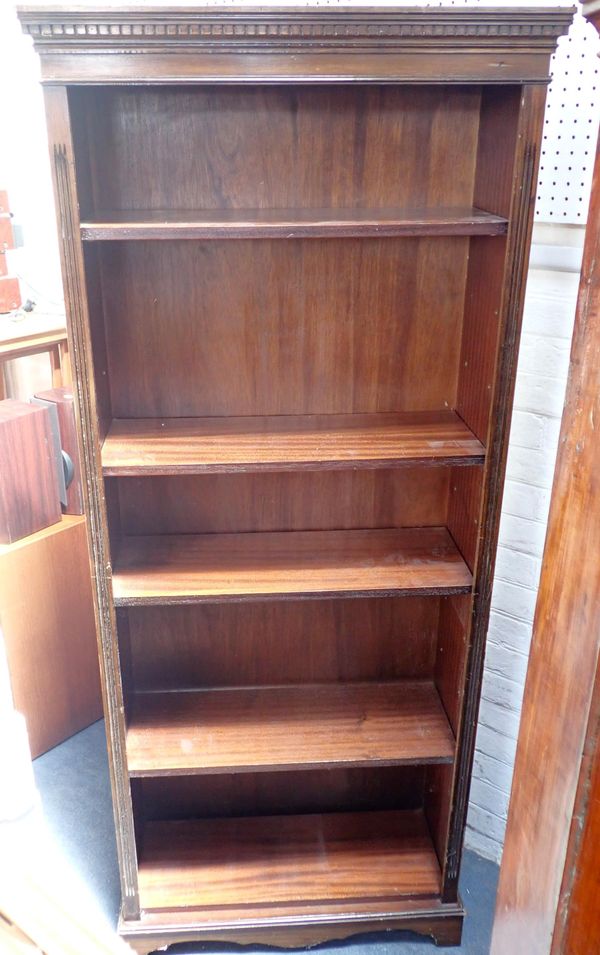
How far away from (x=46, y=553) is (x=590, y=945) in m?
1.80

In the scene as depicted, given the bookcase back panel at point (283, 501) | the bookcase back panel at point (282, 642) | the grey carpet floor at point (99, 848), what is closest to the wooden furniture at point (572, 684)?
the bookcase back panel at point (283, 501)

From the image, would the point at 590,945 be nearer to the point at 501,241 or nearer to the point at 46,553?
the point at 501,241

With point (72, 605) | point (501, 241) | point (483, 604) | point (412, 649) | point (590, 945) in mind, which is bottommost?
point (72, 605)

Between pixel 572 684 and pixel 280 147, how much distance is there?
1.12 metres

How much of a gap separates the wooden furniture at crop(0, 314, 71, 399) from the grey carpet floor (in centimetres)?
108

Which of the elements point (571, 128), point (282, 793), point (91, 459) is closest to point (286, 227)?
point (91, 459)

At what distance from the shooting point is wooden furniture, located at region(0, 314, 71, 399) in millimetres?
2182

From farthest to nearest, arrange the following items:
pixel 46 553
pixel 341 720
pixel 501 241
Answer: pixel 46 553 → pixel 341 720 → pixel 501 241

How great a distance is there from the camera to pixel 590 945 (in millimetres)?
638

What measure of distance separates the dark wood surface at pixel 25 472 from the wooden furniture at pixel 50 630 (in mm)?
44

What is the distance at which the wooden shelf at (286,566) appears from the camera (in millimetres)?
1467

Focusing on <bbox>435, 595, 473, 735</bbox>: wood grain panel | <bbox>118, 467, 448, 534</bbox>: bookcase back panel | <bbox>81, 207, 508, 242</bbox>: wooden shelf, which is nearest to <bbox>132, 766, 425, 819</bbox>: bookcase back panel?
<bbox>435, 595, 473, 735</bbox>: wood grain panel

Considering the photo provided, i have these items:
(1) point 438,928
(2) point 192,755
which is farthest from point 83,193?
(1) point 438,928

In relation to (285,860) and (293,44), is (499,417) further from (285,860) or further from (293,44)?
(285,860)
